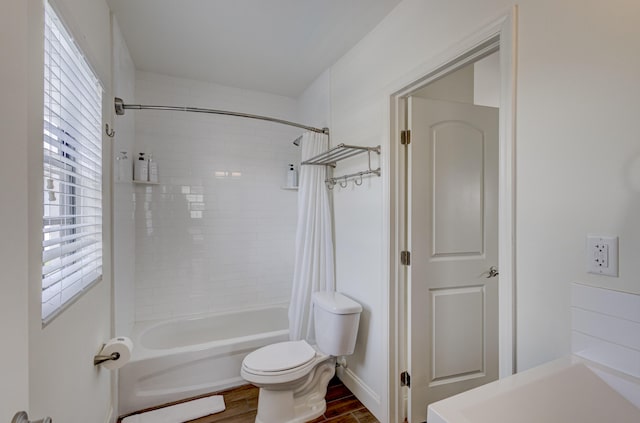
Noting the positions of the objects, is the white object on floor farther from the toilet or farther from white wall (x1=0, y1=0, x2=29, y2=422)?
white wall (x1=0, y1=0, x2=29, y2=422)

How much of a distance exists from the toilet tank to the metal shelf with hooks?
864 millimetres

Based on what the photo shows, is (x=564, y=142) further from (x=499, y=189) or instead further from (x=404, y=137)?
(x=404, y=137)

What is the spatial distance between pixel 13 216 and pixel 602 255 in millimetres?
1426

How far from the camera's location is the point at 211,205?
287 centimetres

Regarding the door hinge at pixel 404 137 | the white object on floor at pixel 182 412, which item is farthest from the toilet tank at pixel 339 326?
the door hinge at pixel 404 137

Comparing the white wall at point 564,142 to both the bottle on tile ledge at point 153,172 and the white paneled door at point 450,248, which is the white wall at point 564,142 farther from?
the bottle on tile ledge at point 153,172

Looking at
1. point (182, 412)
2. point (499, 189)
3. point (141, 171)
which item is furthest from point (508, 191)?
point (141, 171)

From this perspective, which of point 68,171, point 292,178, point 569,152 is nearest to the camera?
point 569,152

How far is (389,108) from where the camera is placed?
5.89 feet

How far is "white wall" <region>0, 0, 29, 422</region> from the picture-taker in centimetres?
50

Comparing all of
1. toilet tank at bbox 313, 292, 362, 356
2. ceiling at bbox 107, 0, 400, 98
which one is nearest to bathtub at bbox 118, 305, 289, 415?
toilet tank at bbox 313, 292, 362, 356

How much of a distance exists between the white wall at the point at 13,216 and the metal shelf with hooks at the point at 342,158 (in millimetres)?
1545

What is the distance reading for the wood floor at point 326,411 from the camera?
1917mm

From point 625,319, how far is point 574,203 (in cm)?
34
